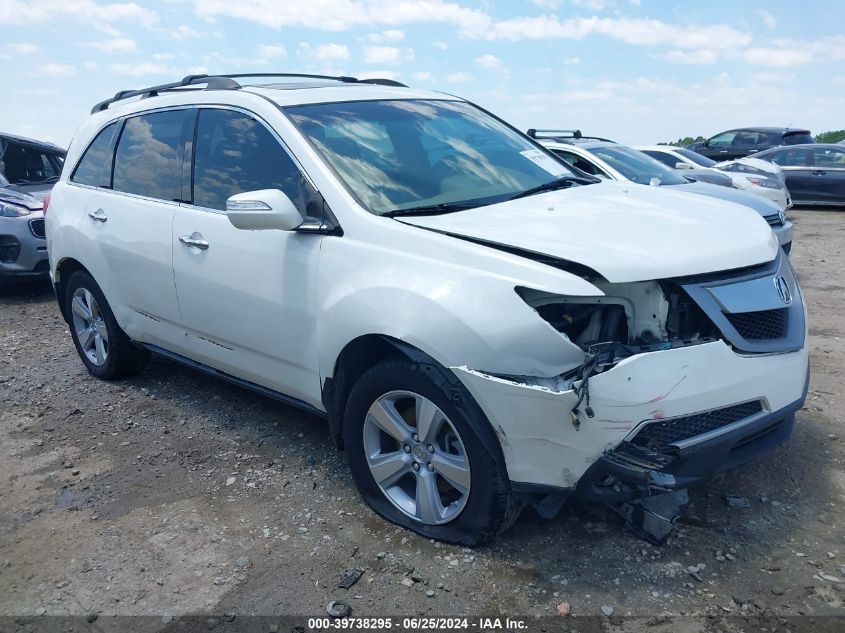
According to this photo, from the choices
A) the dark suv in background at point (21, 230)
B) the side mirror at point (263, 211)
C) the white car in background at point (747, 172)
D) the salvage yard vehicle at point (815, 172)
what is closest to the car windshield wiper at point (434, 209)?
the side mirror at point (263, 211)

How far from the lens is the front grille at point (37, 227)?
836 centimetres

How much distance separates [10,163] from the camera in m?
9.35

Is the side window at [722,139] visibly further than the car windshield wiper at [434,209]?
Yes

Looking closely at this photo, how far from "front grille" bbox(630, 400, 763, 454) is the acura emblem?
1.80 feet

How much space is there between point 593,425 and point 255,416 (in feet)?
8.52

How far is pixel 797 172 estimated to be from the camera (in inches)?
572

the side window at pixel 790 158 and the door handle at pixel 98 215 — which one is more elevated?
the door handle at pixel 98 215

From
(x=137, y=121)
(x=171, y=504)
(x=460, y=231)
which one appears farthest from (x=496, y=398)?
(x=137, y=121)

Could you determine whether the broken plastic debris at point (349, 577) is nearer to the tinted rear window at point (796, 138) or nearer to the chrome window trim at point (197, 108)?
the chrome window trim at point (197, 108)

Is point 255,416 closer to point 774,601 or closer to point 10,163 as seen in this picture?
point 774,601

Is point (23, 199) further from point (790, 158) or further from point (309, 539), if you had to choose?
point (790, 158)

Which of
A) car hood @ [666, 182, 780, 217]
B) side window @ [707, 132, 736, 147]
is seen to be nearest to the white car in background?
car hood @ [666, 182, 780, 217]

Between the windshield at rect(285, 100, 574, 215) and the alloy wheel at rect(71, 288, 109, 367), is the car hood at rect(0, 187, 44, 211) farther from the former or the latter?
the windshield at rect(285, 100, 574, 215)

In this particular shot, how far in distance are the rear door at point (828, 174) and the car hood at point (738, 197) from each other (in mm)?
7521
